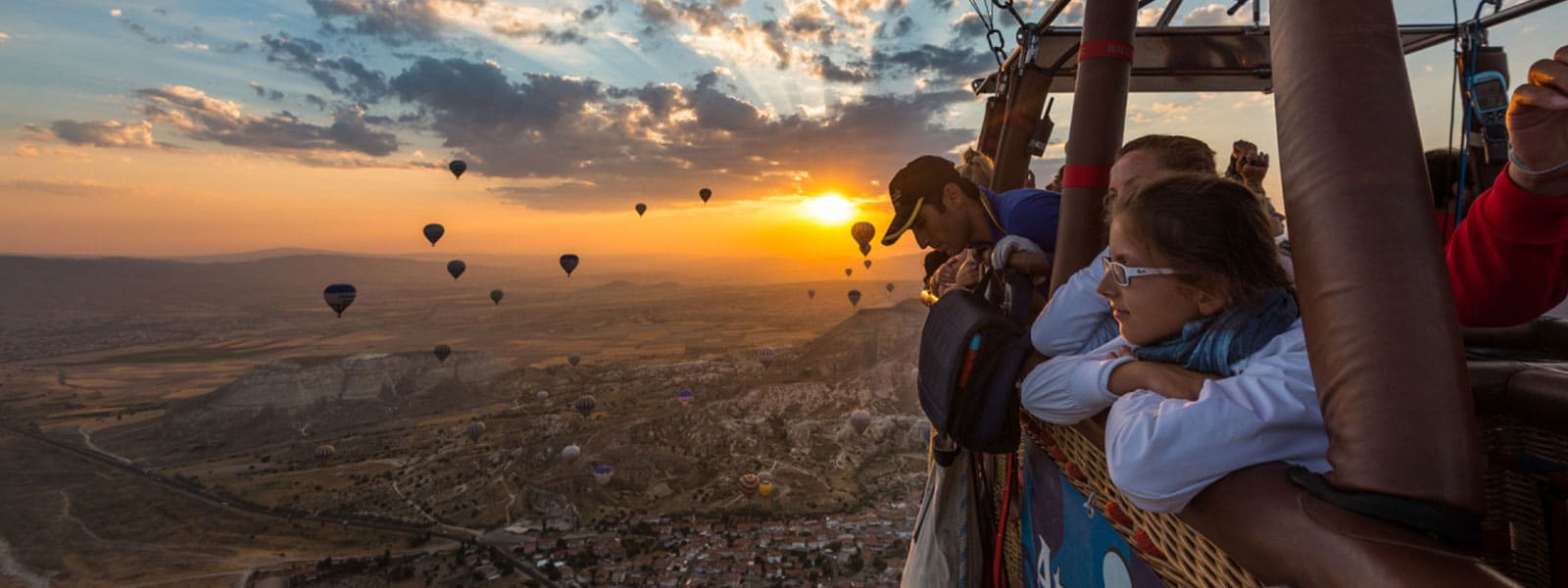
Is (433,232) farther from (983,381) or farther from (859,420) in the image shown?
(983,381)

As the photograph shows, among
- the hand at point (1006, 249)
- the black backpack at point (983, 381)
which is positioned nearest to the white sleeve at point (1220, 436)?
the black backpack at point (983, 381)

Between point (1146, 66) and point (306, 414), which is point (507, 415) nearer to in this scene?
point (306, 414)

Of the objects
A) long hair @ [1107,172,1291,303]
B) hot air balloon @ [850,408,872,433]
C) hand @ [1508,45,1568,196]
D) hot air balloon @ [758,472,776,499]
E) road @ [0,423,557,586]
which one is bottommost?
road @ [0,423,557,586]

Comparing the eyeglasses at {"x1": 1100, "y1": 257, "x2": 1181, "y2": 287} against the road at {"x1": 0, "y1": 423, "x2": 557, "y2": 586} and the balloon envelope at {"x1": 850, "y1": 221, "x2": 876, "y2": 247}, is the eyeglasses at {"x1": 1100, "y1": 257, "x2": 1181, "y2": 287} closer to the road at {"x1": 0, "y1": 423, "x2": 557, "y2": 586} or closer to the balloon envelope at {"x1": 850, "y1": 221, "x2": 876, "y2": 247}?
the balloon envelope at {"x1": 850, "y1": 221, "x2": 876, "y2": 247}

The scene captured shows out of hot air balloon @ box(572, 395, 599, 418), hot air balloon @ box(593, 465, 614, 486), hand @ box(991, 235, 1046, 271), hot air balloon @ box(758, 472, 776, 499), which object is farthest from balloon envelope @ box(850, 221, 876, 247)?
hot air balloon @ box(572, 395, 599, 418)

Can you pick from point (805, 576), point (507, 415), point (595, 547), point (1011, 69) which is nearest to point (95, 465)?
point (507, 415)

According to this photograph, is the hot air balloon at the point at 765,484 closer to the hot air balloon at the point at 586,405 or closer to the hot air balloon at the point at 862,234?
the hot air balloon at the point at 862,234

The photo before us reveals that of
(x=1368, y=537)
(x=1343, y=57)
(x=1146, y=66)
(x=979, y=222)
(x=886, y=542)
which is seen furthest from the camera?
(x=886, y=542)
